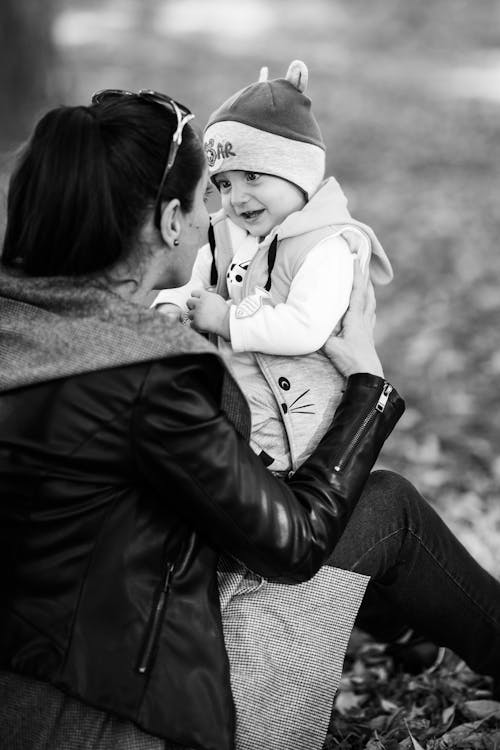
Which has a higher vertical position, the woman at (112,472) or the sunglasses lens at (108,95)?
the sunglasses lens at (108,95)

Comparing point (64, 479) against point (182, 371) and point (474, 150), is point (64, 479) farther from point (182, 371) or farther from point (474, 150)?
point (474, 150)

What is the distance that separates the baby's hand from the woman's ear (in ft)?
1.22

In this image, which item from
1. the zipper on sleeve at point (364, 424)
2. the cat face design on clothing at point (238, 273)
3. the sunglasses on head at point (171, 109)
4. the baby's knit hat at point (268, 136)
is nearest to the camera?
the sunglasses on head at point (171, 109)

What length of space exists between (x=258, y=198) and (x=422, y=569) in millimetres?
1138

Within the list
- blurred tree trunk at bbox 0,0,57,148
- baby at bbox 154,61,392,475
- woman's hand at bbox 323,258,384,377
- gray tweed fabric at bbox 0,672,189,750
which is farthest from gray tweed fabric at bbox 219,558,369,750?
blurred tree trunk at bbox 0,0,57,148

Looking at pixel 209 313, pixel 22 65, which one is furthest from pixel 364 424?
pixel 22 65

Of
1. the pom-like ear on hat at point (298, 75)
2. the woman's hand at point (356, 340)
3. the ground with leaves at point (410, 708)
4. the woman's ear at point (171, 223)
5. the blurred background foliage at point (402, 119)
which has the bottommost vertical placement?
the blurred background foliage at point (402, 119)

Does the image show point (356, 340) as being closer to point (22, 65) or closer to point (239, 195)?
point (239, 195)

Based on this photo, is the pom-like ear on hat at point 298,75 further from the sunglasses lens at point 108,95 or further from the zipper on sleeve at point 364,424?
the zipper on sleeve at point 364,424

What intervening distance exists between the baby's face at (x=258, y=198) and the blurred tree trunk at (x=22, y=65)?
5108 mm

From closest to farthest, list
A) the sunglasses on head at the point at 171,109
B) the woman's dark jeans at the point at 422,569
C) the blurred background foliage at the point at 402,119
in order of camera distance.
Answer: the sunglasses on head at the point at 171,109 < the woman's dark jeans at the point at 422,569 < the blurred background foliage at the point at 402,119

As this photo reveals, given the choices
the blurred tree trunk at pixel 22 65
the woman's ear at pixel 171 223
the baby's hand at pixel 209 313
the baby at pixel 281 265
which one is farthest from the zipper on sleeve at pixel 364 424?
the blurred tree trunk at pixel 22 65

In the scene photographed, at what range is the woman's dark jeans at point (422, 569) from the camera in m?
2.35

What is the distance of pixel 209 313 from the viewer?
2422 millimetres
